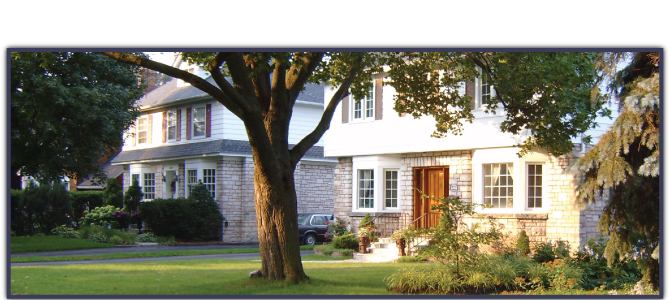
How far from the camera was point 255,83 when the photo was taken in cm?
1170

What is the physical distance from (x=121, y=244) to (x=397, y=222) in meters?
10.5

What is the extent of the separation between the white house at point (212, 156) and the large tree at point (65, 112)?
3822mm

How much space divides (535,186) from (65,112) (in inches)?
539

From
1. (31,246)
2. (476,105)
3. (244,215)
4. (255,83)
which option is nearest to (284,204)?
(255,83)

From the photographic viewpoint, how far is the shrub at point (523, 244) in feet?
55.7

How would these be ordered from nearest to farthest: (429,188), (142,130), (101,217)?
(429,188)
(101,217)
(142,130)

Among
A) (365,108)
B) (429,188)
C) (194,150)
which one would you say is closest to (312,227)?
(365,108)

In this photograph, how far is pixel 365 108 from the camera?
875 inches

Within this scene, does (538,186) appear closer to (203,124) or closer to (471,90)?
(471,90)

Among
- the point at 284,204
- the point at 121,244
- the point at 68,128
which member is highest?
the point at 68,128

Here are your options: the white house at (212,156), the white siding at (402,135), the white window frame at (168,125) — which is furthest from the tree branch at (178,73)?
the white window frame at (168,125)

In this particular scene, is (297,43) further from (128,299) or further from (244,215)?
(244,215)

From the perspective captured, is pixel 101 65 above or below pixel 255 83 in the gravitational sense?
above

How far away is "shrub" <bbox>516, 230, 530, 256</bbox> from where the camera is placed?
55.7 feet
